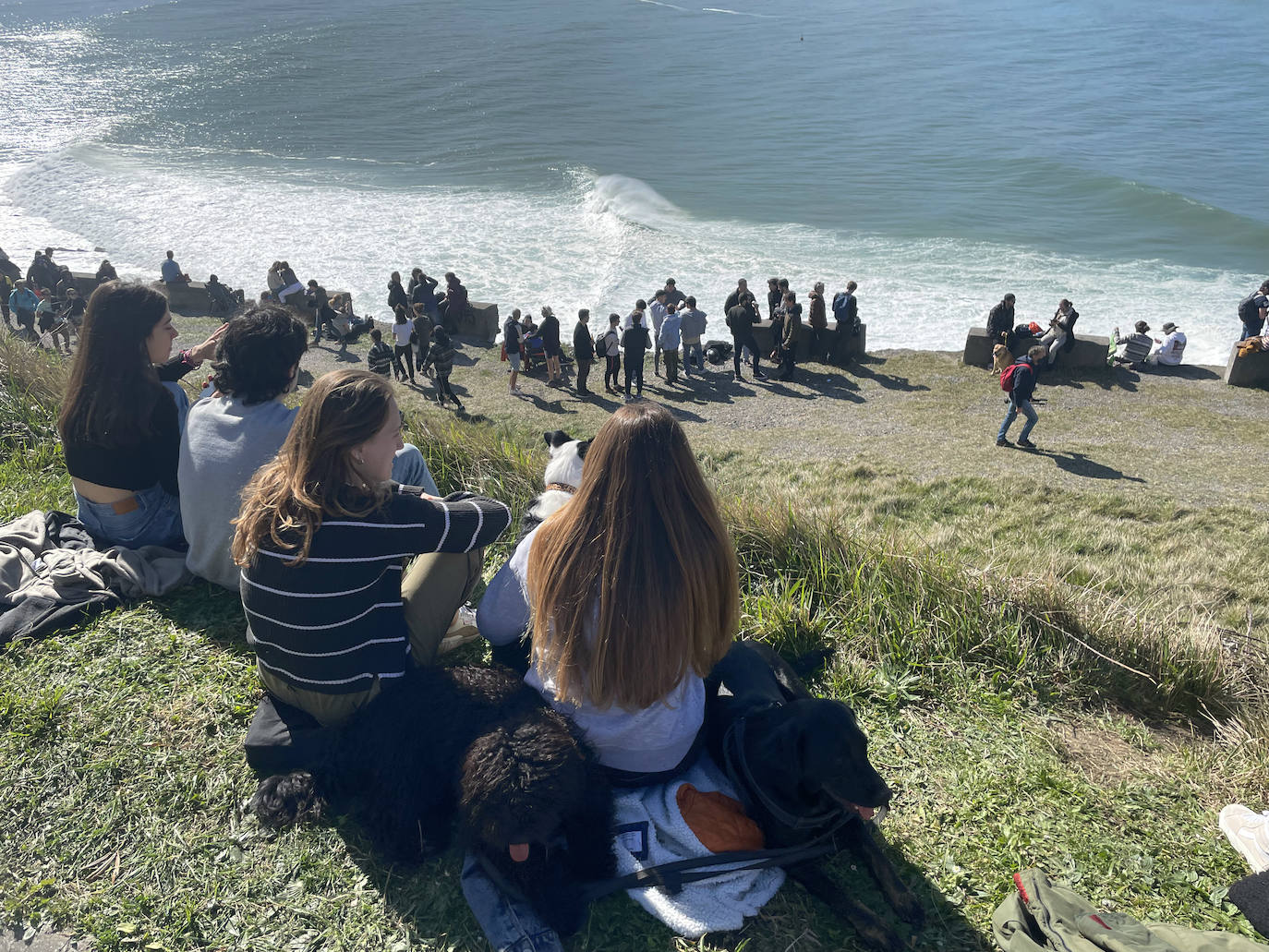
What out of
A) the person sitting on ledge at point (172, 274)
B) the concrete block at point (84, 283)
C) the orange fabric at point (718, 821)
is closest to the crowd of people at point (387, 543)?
the orange fabric at point (718, 821)

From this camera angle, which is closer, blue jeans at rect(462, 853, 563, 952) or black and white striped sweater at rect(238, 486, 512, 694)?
blue jeans at rect(462, 853, 563, 952)

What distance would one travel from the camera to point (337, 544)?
2.49 metres

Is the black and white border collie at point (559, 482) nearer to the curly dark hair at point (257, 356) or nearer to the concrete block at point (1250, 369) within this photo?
the curly dark hair at point (257, 356)

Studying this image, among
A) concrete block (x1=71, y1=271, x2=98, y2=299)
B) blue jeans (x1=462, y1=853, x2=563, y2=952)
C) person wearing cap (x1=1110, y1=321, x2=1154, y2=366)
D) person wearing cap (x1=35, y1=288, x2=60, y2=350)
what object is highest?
person wearing cap (x1=1110, y1=321, x2=1154, y2=366)

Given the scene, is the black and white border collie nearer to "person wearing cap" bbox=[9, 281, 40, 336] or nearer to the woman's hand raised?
the woman's hand raised

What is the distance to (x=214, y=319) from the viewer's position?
1984 cm

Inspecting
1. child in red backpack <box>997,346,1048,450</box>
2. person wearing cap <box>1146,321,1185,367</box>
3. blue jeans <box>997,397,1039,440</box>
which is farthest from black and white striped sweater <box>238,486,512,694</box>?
person wearing cap <box>1146,321,1185,367</box>

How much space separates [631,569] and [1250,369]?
15.9 metres

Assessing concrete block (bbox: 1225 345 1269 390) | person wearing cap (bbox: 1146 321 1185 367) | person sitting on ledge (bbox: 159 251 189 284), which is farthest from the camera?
person sitting on ledge (bbox: 159 251 189 284)

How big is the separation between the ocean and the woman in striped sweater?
20.1 meters

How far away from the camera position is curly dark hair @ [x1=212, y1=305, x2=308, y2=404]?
10.8ft

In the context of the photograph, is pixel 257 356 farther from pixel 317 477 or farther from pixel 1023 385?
pixel 1023 385

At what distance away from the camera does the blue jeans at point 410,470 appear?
365 centimetres

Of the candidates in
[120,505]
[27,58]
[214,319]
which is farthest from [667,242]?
[27,58]
